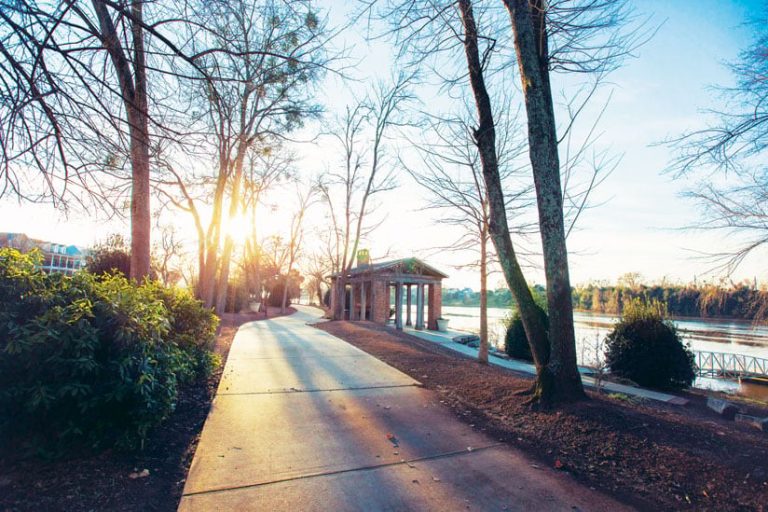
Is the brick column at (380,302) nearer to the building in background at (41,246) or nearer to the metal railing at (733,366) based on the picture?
the building in background at (41,246)

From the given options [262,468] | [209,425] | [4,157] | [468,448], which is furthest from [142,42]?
[468,448]

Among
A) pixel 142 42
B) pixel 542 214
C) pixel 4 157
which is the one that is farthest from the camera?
pixel 542 214

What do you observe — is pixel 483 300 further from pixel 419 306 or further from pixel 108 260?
pixel 419 306

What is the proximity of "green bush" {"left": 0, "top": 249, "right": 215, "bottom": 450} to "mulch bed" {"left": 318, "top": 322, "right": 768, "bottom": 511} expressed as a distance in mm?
3211

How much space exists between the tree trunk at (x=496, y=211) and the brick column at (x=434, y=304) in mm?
18911

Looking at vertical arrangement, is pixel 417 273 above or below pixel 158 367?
above

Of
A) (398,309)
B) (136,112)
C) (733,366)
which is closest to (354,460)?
(136,112)

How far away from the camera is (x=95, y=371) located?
318 cm

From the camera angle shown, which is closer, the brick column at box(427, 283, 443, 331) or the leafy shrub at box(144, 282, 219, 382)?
the leafy shrub at box(144, 282, 219, 382)

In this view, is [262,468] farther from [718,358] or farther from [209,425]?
[718,358]

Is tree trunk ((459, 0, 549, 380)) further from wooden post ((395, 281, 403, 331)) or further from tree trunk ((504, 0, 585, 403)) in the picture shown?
wooden post ((395, 281, 403, 331))

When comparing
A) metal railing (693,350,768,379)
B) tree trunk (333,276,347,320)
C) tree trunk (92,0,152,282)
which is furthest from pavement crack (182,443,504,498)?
tree trunk (333,276,347,320)

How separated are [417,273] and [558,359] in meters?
19.8

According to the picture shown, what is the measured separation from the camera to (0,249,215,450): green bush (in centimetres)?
294
